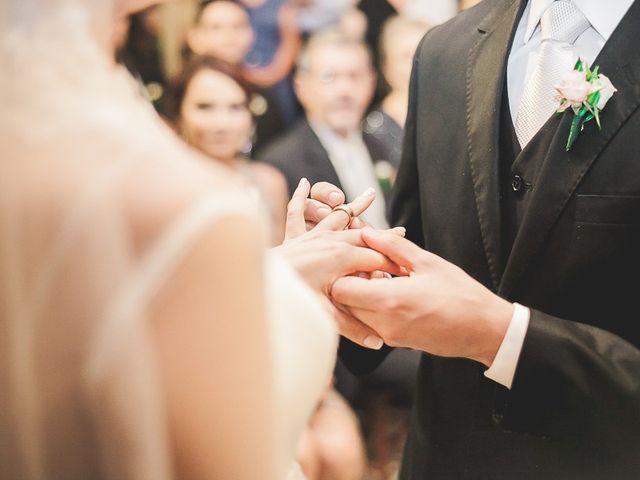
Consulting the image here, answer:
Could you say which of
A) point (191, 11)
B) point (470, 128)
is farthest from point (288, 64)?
point (470, 128)

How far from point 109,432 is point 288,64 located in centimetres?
374

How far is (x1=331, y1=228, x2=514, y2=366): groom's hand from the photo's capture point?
134cm

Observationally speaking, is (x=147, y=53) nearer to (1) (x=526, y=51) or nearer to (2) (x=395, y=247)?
(1) (x=526, y=51)

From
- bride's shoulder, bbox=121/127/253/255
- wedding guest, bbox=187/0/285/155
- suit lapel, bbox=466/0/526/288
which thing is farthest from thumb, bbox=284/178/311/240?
wedding guest, bbox=187/0/285/155

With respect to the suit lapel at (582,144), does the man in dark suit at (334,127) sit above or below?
below

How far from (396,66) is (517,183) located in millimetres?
3172

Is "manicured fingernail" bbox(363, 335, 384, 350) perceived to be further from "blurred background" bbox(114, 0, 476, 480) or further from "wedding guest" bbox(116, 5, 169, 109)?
"wedding guest" bbox(116, 5, 169, 109)

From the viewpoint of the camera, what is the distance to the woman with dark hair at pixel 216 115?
11.6 ft

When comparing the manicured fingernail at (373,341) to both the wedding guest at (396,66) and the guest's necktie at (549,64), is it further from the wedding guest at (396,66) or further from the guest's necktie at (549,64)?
the wedding guest at (396,66)

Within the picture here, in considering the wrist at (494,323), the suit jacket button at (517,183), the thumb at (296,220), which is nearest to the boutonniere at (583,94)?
the suit jacket button at (517,183)

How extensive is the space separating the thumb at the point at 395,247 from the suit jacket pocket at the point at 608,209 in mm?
272

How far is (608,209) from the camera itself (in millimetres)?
1377

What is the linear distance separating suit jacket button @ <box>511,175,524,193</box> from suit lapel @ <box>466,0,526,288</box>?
0.03m

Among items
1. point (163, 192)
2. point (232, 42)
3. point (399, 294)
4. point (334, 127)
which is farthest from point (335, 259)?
point (232, 42)
